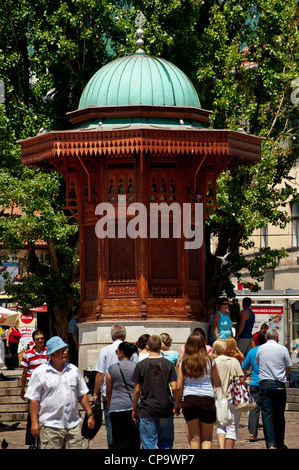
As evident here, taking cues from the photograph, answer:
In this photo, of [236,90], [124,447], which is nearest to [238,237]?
[236,90]

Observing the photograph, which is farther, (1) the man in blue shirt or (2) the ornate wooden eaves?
(2) the ornate wooden eaves

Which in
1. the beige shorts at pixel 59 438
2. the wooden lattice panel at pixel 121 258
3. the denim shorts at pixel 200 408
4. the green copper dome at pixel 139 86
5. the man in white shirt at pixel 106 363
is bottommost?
the beige shorts at pixel 59 438

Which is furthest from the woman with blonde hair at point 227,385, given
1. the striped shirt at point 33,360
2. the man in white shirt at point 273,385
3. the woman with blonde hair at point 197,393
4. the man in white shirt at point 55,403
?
the striped shirt at point 33,360

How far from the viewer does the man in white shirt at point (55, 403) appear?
1045cm

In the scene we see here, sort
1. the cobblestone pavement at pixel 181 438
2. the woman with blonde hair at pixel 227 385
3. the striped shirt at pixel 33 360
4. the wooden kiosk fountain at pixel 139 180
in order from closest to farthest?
1. the woman with blonde hair at pixel 227 385
2. the striped shirt at pixel 33 360
3. the cobblestone pavement at pixel 181 438
4. the wooden kiosk fountain at pixel 139 180

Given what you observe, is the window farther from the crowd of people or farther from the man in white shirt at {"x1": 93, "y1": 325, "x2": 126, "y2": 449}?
the man in white shirt at {"x1": 93, "y1": 325, "x2": 126, "y2": 449}

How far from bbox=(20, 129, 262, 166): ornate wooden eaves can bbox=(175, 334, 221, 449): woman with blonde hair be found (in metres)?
8.68

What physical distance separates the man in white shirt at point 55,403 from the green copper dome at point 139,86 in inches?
437

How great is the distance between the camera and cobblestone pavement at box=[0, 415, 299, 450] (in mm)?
15211

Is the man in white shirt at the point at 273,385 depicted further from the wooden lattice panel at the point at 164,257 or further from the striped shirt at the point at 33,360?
the wooden lattice panel at the point at 164,257

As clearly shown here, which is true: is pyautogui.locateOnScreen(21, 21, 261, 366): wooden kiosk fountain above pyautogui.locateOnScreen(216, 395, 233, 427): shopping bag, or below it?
above

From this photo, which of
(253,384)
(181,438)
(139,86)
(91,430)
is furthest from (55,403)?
(139,86)

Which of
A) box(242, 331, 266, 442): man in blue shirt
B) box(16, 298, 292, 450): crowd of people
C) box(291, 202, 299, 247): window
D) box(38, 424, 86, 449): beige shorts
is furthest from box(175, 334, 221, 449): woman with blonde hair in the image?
box(291, 202, 299, 247): window

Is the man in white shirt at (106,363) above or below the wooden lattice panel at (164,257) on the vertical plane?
below
